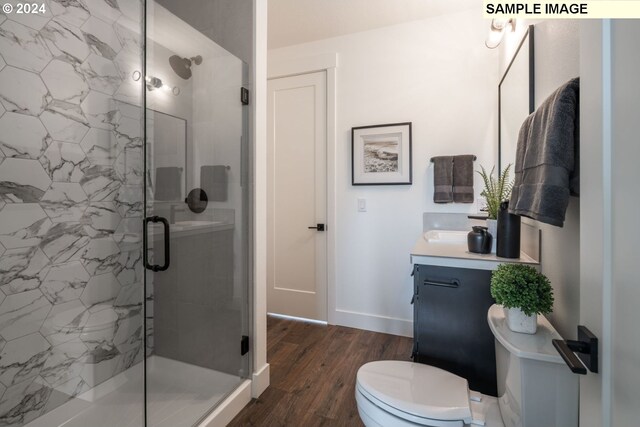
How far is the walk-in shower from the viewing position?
1.40 meters

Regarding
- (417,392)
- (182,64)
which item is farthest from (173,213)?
(417,392)

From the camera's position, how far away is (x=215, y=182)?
5.26 feet

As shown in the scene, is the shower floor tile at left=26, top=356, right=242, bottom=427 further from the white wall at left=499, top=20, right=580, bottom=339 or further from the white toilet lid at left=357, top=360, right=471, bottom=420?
the white wall at left=499, top=20, right=580, bottom=339

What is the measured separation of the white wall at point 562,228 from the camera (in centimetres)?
98

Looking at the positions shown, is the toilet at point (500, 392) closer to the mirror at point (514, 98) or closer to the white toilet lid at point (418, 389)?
the white toilet lid at point (418, 389)

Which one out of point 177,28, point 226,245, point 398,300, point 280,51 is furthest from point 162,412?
point 280,51

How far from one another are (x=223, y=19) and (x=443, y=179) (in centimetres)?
187

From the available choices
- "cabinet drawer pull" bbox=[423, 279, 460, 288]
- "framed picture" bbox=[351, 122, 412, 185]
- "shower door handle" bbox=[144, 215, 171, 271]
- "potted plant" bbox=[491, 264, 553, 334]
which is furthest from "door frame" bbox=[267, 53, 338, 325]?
"potted plant" bbox=[491, 264, 553, 334]

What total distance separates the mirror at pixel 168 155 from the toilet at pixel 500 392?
1.29 meters

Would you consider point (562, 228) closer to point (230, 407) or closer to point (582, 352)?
point (582, 352)

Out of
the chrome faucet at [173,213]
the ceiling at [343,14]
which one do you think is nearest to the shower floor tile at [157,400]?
the chrome faucet at [173,213]

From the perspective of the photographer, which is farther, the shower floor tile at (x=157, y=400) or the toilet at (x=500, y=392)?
the shower floor tile at (x=157, y=400)

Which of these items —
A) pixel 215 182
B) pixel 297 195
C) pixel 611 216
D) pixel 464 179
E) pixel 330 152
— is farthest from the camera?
pixel 297 195

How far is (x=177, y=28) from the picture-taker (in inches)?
60.5
